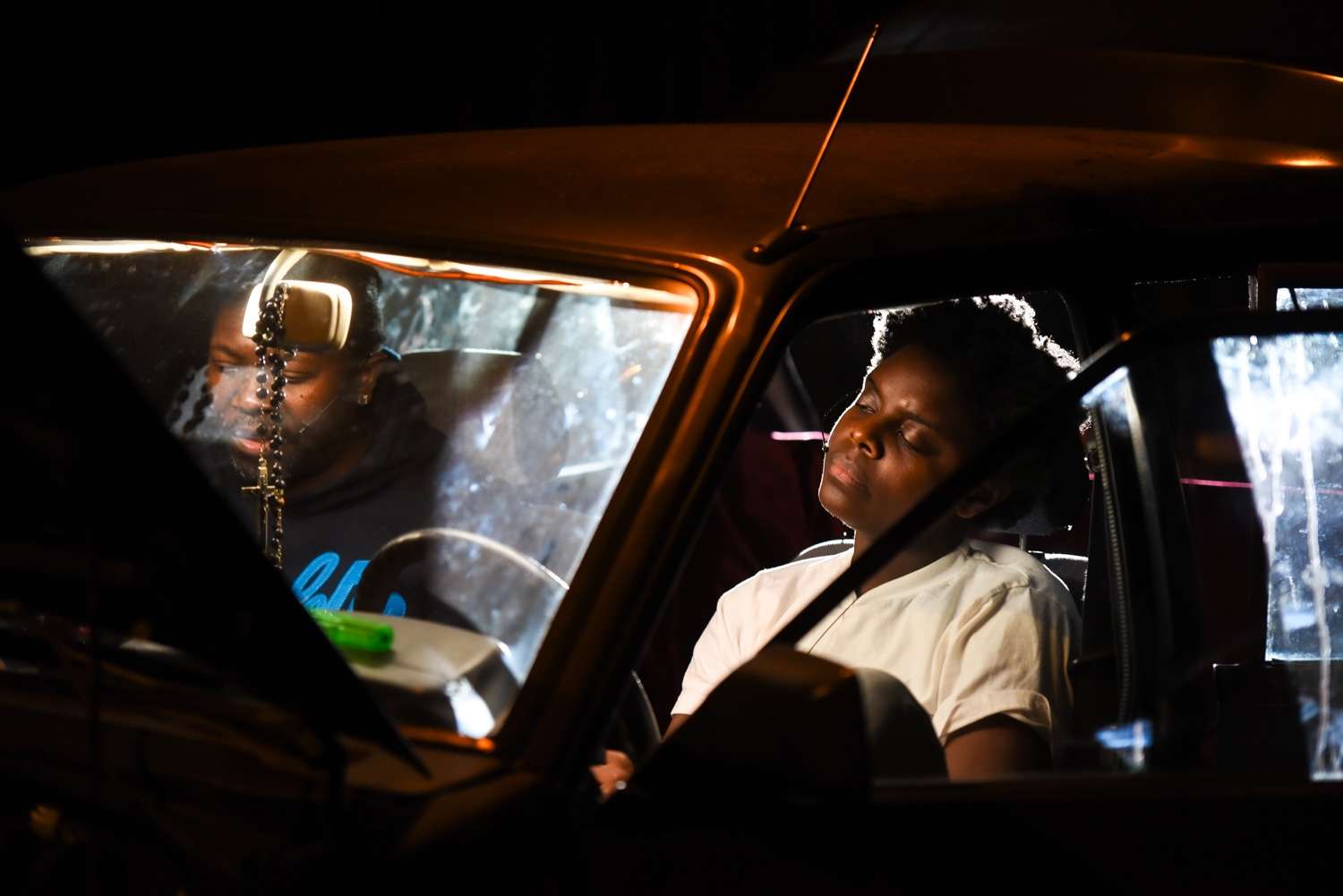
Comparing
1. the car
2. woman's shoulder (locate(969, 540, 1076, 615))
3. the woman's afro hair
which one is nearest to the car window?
the car

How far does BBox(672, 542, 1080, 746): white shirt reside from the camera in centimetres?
196

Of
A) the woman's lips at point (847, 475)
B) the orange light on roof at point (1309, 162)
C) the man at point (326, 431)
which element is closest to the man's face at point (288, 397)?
the man at point (326, 431)

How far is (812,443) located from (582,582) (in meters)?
1.81

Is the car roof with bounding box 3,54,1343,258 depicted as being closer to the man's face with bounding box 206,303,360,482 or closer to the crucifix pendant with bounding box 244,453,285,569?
the man's face with bounding box 206,303,360,482

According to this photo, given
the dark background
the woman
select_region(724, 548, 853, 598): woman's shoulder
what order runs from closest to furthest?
the woman
select_region(724, 548, 853, 598): woman's shoulder
the dark background

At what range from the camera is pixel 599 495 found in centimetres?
148

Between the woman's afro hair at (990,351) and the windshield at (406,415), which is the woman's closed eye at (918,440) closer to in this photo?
the woman's afro hair at (990,351)

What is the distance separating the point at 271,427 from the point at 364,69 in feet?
18.5

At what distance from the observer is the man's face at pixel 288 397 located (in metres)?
2.00

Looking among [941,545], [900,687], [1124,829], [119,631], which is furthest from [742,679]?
[941,545]

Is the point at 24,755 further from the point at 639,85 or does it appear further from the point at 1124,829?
the point at 639,85

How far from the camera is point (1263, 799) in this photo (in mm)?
1503

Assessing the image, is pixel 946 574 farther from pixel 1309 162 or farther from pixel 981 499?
pixel 1309 162

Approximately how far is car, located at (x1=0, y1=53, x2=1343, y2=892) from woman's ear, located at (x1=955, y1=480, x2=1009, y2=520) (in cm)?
12
